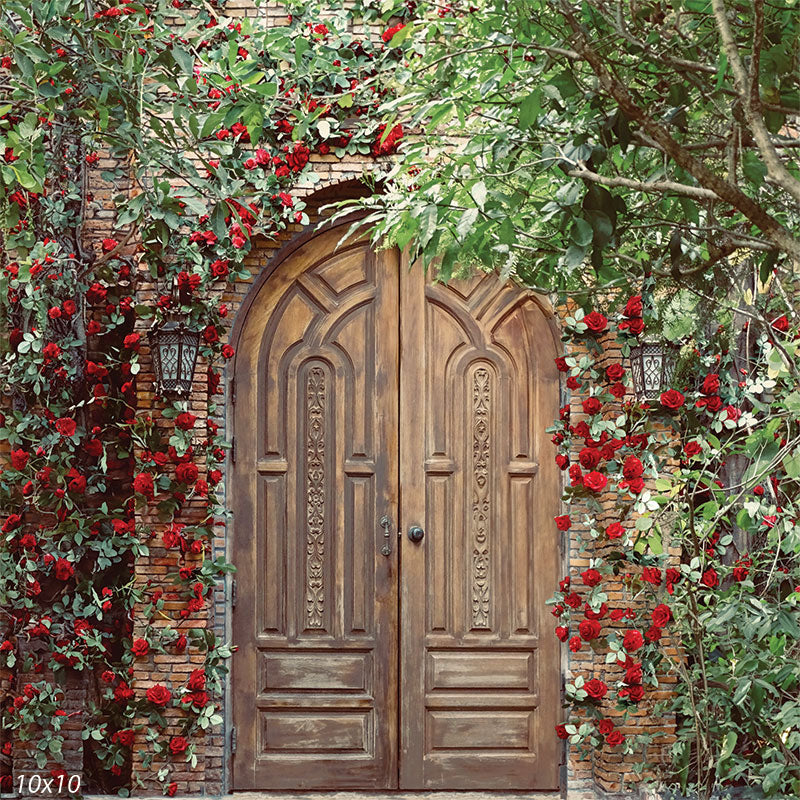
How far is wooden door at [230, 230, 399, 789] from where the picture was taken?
5.50 metres

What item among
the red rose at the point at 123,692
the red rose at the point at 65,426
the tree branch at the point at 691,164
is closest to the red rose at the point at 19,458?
the red rose at the point at 65,426

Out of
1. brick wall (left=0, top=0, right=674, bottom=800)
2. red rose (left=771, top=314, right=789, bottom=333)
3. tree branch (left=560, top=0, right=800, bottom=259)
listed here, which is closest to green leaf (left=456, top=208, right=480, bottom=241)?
tree branch (left=560, top=0, right=800, bottom=259)

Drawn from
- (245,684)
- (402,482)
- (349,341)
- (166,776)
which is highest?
(349,341)

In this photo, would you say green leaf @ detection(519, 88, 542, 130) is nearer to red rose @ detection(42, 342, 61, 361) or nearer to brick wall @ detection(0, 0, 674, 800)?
brick wall @ detection(0, 0, 674, 800)

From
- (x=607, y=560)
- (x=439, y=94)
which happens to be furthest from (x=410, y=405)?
(x=439, y=94)

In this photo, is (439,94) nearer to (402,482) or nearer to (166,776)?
(402,482)

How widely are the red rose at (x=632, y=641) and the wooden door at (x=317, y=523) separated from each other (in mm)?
1244

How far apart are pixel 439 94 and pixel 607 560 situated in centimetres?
301

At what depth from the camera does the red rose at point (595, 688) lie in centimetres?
509

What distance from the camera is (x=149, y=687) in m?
5.24

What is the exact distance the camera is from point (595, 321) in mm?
5242

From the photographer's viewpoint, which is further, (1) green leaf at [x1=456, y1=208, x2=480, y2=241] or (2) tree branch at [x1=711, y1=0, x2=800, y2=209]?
(1) green leaf at [x1=456, y1=208, x2=480, y2=241]

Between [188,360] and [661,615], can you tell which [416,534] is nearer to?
[661,615]

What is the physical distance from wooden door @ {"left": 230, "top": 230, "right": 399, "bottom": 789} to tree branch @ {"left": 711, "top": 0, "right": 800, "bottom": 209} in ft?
12.5
